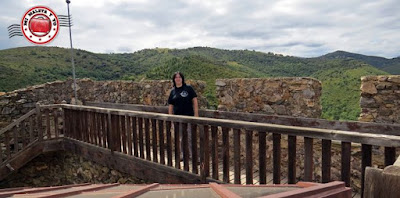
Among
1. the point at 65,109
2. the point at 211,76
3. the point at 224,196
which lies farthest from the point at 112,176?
the point at 211,76

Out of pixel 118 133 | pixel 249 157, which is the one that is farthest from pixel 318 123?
pixel 118 133

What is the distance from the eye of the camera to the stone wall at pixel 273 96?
538 centimetres

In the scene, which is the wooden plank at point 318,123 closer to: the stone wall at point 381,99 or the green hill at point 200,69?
the stone wall at point 381,99

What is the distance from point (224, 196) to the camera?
1.15m

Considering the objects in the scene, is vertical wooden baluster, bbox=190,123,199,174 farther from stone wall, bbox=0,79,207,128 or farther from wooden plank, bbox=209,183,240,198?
stone wall, bbox=0,79,207,128

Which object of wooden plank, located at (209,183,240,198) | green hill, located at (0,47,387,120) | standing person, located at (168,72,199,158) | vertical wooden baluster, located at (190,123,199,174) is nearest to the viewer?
wooden plank, located at (209,183,240,198)

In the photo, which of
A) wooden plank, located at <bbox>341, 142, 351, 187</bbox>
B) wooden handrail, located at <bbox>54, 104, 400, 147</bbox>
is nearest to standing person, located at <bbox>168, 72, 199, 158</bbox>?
wooden handrail, located at <bbox>54, 104, 400, 147</bbox>

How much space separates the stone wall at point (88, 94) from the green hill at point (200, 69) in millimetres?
4121

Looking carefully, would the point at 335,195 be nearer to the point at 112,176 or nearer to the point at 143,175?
the point at 143,175

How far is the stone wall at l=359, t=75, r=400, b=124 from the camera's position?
177 inches

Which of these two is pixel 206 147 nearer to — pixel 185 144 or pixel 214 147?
pixel 214 147

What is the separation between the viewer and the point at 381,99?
15.0 feet

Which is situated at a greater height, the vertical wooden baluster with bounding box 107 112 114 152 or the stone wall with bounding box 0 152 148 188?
the vertical wooden baluster with bounding box 107 112 114 152

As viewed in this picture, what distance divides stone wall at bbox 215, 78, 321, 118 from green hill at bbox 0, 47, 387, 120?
5.37 m
